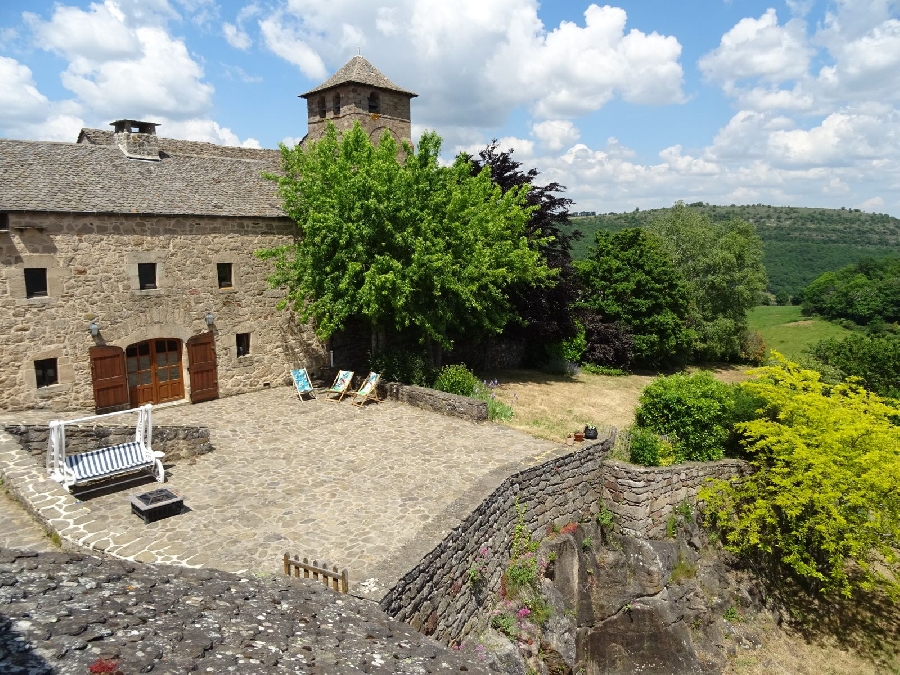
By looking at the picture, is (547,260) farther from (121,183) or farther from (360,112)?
(121,183)

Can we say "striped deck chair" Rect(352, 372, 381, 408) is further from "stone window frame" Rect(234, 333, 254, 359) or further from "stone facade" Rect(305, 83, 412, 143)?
"stone facade" Rect(305, 83, 412, 143)

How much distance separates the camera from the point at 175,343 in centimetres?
1512

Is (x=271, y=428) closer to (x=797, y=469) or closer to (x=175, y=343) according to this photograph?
(x=175, y=343)

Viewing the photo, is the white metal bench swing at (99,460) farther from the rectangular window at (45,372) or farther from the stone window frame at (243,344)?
the stone window frame at (243,344)

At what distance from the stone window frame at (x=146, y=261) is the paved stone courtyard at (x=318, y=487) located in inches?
121

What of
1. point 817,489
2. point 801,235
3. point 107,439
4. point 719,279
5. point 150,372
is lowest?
point 817,489

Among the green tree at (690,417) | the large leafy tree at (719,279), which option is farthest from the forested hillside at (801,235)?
the green tree at (690,417)

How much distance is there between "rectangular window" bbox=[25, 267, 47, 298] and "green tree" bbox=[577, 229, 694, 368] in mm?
19835

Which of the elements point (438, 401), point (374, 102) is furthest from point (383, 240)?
point (374, 102)

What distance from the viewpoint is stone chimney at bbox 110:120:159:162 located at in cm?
1590

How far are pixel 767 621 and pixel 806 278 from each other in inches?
3125

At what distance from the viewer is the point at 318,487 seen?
33.4 feet

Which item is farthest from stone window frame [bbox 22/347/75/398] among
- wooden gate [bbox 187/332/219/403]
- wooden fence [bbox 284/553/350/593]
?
wooden fence [bbox 284/553/350/593]

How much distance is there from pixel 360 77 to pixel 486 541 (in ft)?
51.6
